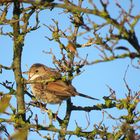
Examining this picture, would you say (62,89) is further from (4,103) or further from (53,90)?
(4,103)

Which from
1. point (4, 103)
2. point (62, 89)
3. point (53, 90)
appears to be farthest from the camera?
point (53, 90)

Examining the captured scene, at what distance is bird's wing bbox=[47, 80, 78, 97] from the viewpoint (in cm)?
677

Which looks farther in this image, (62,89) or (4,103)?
(62,89)

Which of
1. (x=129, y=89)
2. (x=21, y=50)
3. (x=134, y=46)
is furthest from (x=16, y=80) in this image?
(x=134, y=46)

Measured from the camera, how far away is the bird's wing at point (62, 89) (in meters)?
6.77

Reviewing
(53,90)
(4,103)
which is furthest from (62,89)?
(4,103)

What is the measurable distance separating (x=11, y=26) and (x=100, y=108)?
58.5 inches

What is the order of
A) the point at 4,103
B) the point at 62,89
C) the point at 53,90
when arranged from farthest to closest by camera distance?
the point at 53,90, the point at 62,89, the point at 4,103

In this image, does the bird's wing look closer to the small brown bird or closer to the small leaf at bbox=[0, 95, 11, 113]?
the small brown bird

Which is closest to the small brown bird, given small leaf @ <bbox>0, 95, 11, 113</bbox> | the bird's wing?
the bird's wing

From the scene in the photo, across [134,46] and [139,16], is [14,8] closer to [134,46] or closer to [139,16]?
[139,16]

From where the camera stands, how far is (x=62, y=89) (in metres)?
7.19

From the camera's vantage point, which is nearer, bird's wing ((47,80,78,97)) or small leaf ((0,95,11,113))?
small leaf ((0,95,11,113))

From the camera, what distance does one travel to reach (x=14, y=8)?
4.93m
